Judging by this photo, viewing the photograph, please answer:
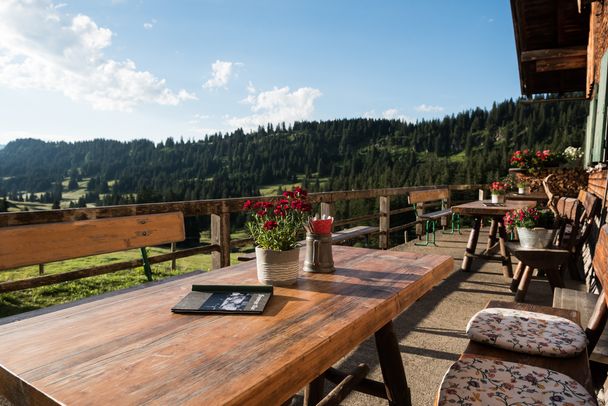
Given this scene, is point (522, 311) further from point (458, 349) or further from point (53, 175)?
point (53, 175)

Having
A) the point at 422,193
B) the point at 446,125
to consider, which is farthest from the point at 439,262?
the point at 446,125

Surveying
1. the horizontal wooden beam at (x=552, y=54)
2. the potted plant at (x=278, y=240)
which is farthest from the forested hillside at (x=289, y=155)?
the potted plant at (x=278, y=240)

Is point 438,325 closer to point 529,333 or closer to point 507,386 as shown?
point 529,333

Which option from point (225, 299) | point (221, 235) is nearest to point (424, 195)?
point (221, 235)

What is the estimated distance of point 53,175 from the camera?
11138 centimetres

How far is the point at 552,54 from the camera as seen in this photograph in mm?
7117

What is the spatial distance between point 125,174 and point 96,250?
103 m

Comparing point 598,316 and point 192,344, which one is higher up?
point 192,344

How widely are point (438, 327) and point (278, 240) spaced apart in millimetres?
2221

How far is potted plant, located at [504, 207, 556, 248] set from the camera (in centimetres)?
355

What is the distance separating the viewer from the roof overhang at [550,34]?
21.7ft

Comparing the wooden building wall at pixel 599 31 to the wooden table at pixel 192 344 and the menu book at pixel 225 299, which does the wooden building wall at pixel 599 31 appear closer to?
the wooden table at pixel 192 344

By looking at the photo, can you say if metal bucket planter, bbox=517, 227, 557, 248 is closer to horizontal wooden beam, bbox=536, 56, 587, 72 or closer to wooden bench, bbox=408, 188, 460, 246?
wooden bench, bbox=408, 188, 460, 246

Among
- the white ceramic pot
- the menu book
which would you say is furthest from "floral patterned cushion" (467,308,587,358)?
the white ceramic pot
